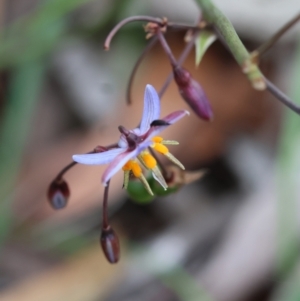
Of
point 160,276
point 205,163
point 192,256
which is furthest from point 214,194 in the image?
point 160,276

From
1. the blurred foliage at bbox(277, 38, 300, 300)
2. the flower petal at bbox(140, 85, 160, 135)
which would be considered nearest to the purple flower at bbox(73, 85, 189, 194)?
the flower petal at bbox(140, 85, 160, 135)

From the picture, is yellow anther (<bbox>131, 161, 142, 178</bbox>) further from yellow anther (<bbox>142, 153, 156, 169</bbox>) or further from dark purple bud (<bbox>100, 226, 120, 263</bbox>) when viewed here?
dark purple bud (<bbox>100, 226, 120, 263</bbox>)

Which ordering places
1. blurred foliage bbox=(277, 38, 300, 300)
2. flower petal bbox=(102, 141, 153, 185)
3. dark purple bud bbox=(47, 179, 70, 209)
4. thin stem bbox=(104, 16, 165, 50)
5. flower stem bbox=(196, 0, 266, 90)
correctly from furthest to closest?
A: blurred foliage bbox=(277, 38, 300, 300) → dark purple bud bbox=(47, 179, 70, 209) → thin stem bbox=(104, 16, 165, 50) → flower stem bbox=(196, 0, 266, 90) → flower petal bbox=(102, 141, 153, 185)

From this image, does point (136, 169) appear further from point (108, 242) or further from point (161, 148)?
point (108, 242)

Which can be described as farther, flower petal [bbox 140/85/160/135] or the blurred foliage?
the blurred foliage

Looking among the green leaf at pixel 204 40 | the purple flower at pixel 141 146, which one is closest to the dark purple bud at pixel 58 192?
the purple flower at pixel 141 146

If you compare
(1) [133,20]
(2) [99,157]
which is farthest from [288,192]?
(2) [99,157]

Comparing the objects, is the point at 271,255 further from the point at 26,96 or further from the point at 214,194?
the point at 26,96
